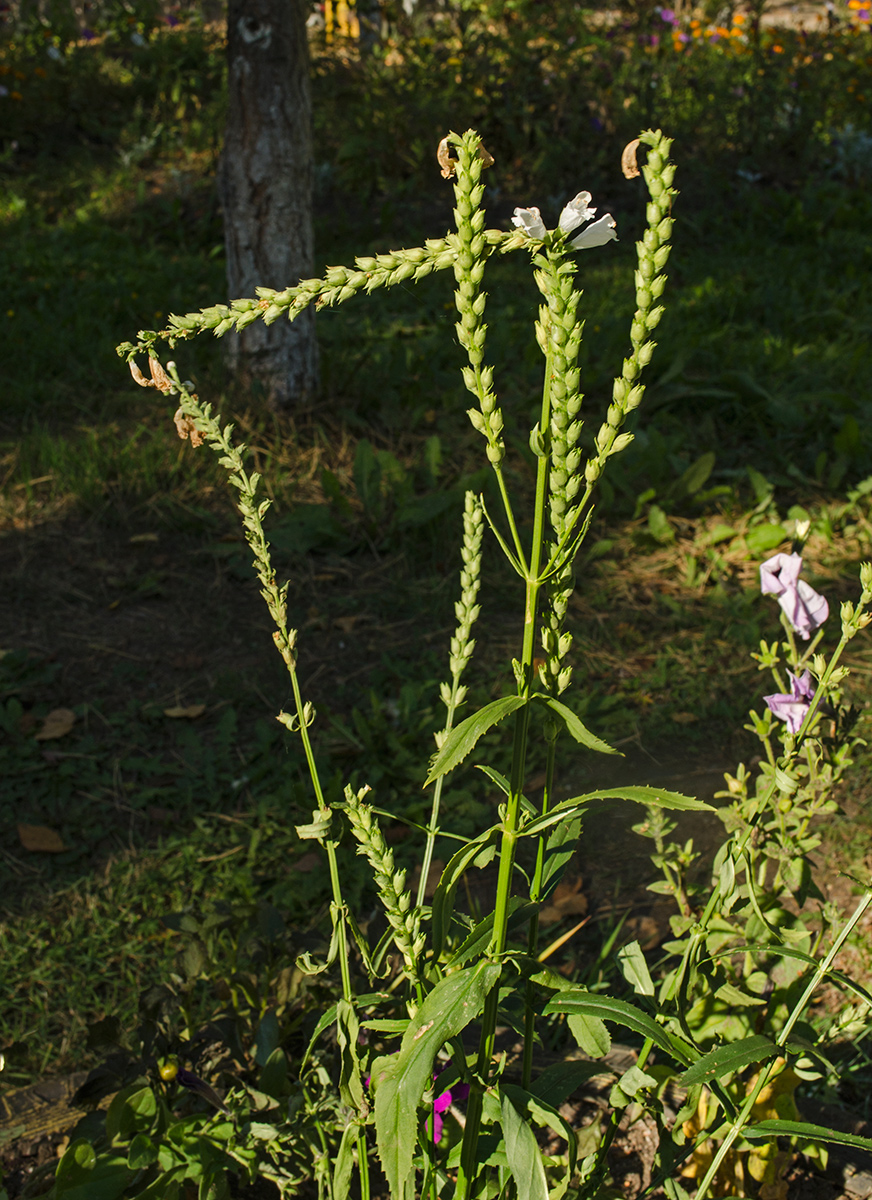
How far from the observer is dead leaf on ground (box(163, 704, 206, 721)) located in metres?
2.86

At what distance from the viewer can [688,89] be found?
7.38 metres

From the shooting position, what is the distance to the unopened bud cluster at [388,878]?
93cm

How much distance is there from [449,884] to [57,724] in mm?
2123

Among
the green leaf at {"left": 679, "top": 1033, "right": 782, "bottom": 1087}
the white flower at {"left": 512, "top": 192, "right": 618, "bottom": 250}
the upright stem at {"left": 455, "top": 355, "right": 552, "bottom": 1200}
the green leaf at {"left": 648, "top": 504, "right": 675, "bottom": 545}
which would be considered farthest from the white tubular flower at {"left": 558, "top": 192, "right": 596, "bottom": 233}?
the green leaf at {"left": 648, "top": 504, "right": 675, "bottom": 545}

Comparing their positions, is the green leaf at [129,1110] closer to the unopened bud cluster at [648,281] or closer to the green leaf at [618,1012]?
the green leaf at [618,1012]

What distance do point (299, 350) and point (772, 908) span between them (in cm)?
331

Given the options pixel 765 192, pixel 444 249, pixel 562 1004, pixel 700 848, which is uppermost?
pixel 444 249

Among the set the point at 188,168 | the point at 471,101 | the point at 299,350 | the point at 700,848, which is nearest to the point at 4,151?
the point at 188,168

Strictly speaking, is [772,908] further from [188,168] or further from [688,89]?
[688,89]

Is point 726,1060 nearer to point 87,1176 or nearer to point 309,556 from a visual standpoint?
point 87,1176

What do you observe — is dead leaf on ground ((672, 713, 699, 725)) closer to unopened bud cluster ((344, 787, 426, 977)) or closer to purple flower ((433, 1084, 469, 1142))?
purple flower ((433, 1084, 469, 1142))

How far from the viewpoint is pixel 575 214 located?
738mm

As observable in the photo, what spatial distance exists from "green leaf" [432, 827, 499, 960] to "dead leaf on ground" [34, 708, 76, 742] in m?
2.02

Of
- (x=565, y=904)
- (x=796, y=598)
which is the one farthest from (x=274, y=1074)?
(x=565, y=904)
